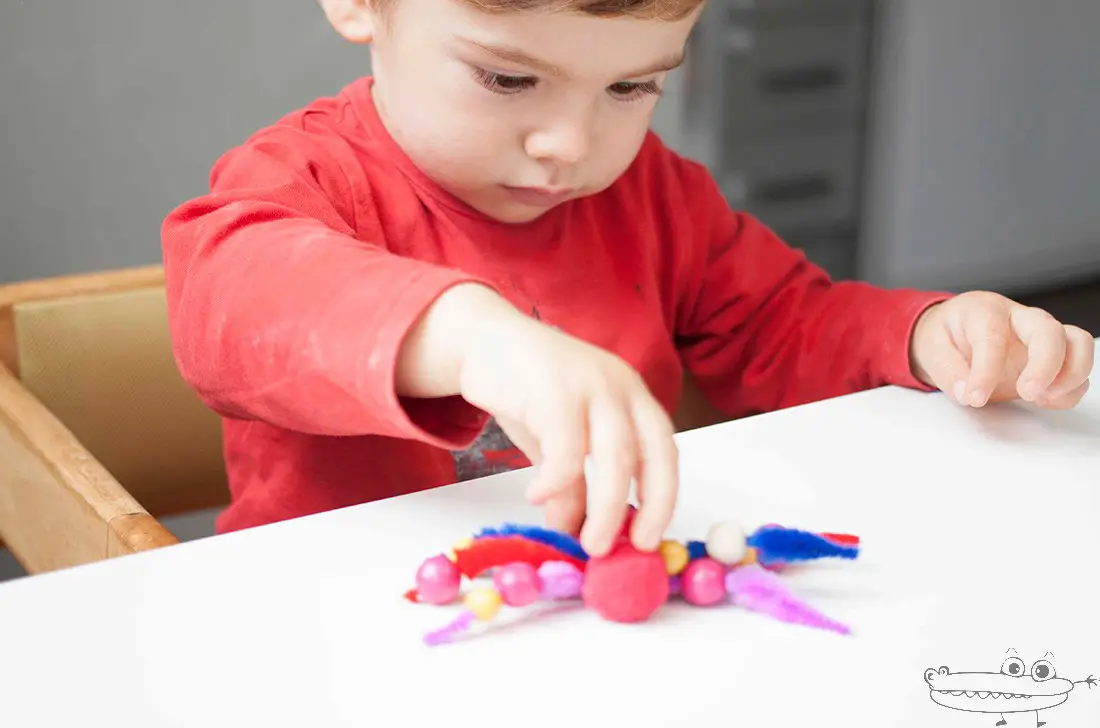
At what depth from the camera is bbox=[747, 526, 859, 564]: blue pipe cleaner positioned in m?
0.47

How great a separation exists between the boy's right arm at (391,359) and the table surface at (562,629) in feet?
0.14

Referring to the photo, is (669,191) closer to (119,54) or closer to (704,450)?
(704,450)

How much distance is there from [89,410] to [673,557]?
1.99ft

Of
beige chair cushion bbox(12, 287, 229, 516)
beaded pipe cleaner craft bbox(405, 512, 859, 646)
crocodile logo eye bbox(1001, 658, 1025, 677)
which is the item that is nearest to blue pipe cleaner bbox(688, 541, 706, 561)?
beaded pipe cleaner craft bbox(405, 512, 859, 646)

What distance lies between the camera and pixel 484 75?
0.65 m

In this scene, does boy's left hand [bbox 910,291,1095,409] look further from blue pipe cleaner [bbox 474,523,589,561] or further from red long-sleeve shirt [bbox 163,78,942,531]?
blue pipe cleaner [bbox 474,523,589,561]

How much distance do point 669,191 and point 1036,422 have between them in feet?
1.15

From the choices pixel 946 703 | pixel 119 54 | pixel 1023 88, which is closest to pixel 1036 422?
pixel 946 703

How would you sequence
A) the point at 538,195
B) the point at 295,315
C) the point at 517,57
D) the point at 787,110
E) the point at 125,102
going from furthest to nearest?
the point at 787,110 → the point at 125,102 → the point at 538,195 → the point at 517,57 → the point at 295,315

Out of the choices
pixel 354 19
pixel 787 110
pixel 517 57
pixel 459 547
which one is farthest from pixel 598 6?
pixel 787 110

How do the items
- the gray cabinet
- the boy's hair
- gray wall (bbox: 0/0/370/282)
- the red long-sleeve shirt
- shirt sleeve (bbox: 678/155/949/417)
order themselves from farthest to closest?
1. the gray cabinet
2. gray wall (bbox: 0/0/370/282)
3. shirt sleeve (bbox: 678/155/949/417)
4. the boy's hair
5. the red long-sleeve shirt

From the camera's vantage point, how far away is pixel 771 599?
45cm

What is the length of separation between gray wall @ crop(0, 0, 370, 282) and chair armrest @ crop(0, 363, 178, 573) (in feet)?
2.62

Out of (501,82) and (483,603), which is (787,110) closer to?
(501,82)
